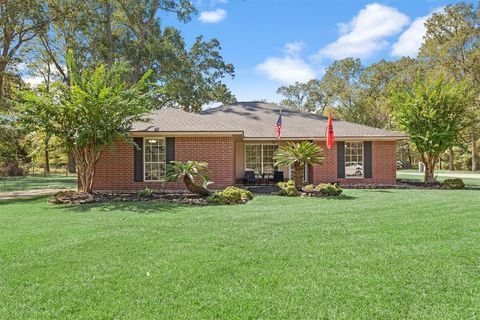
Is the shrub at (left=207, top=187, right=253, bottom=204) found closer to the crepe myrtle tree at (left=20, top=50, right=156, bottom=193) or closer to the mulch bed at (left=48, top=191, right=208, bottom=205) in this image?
the mulch bed at (left=48, top=191, right=208, bottom=205)

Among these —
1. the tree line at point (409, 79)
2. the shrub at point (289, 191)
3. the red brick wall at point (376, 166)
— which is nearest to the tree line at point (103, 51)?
the shrub at point (289, 191)

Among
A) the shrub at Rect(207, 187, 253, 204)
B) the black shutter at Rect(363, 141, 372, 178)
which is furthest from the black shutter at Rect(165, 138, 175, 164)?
the black shutter at Rect(363, 141, 372, 178)

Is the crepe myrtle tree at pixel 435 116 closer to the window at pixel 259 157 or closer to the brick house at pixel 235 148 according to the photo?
the brick house at pixel 235 148

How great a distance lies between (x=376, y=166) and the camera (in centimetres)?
1812

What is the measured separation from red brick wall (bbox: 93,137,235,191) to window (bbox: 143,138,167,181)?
37cm

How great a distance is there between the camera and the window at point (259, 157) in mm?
19969

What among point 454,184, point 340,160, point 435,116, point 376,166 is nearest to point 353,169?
point 340,160

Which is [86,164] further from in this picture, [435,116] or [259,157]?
[435,116]

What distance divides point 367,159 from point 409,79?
2865 cm

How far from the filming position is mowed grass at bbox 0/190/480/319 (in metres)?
3.91

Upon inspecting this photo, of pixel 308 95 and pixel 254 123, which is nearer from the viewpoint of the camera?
pixel 254 123

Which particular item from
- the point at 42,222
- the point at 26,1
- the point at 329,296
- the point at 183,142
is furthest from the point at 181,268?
the point at 26,1

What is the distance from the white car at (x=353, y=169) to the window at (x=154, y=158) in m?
8.62

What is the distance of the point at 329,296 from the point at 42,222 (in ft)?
22.9
